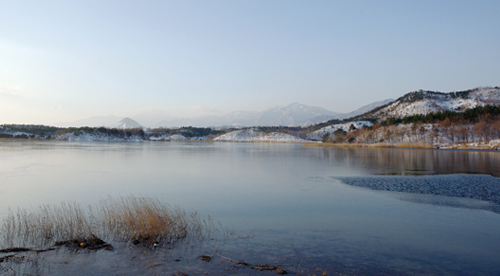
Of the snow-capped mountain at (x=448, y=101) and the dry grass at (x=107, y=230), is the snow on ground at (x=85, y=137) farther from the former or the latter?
the snow-capped mountain at (x=448, y=101)

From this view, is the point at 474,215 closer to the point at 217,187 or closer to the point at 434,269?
the point at 434,269

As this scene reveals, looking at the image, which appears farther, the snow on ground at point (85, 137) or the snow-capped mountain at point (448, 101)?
the snow-capped mountain at point (448, 101)

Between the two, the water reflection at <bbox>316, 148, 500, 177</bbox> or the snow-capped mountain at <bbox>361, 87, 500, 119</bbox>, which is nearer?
the water reflection at <bbox>316, 148, 500, 177</bbox>

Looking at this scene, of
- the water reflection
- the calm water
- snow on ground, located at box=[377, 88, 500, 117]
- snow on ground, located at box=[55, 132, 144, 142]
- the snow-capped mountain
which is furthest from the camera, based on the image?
the snow-capped mountain

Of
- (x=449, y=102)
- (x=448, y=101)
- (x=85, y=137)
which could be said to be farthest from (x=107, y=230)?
(x=448, y=101)

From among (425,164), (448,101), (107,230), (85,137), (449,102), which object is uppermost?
(448,101)

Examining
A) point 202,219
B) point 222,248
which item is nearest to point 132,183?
point 202,219

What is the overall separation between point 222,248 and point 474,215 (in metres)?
10.3

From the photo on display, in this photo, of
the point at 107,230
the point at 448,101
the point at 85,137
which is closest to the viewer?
the point at 107,230

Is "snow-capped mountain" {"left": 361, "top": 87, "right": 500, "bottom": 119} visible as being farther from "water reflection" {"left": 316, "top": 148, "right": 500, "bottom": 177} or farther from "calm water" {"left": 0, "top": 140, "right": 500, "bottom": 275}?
"calm water" {"left": 0, "top": 140, "right": 500, "bottom": 275}

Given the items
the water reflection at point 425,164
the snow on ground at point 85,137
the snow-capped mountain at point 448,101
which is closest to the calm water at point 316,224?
the water reflection at point 425,164

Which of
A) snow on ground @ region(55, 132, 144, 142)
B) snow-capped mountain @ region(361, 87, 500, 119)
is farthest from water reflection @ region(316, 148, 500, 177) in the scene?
snow on ground @ region(55, 132, 144, 142)

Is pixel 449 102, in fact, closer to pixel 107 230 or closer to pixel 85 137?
pixel 107 230

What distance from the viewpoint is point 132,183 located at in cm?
1938
